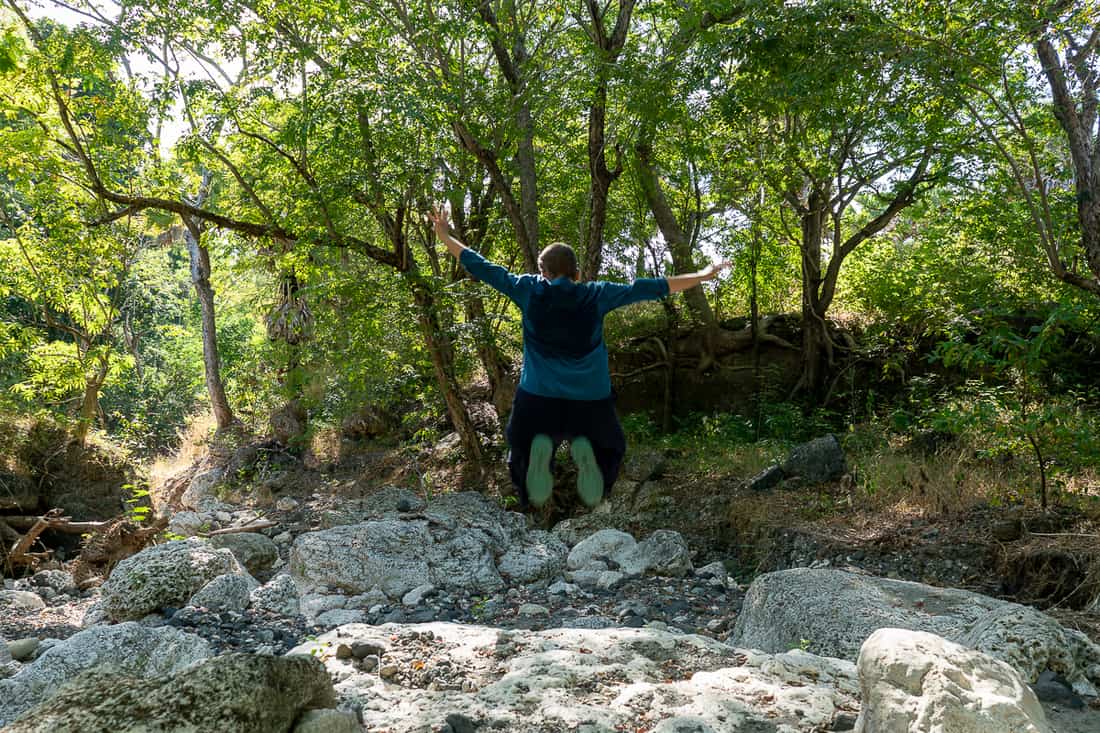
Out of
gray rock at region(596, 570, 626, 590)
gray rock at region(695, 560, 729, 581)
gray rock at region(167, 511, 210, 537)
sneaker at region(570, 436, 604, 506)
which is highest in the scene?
sneaker at region(570, 436, 604, 506)

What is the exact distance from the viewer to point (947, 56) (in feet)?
24.4

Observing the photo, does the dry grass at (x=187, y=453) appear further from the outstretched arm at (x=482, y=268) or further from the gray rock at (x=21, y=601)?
the outstretched arm at (x=482, y=268)

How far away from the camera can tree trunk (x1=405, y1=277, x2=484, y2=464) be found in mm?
10906

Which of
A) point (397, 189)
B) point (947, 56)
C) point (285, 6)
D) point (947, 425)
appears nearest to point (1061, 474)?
point (947, 425)

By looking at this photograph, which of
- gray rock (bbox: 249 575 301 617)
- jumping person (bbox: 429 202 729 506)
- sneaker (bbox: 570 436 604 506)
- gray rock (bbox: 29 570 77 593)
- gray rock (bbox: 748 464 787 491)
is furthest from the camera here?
gray rock (bbox: 748 464 787 491)

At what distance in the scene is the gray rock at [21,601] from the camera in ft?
24.8

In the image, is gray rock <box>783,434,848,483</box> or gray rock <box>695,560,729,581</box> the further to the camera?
gray rock <box>783,434,848,483</box>

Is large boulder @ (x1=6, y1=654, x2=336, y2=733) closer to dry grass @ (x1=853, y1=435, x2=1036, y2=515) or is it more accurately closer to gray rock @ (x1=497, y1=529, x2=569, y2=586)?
gray rock @ (x1=497, y1=529, x2=569, y2=586)

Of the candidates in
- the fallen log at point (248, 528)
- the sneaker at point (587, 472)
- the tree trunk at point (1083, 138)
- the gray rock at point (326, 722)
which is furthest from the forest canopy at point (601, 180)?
the gray rock at point (326, 722)

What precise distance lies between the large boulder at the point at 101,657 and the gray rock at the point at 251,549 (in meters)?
3.22

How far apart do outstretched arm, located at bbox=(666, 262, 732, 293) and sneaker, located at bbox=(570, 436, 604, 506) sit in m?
1.17

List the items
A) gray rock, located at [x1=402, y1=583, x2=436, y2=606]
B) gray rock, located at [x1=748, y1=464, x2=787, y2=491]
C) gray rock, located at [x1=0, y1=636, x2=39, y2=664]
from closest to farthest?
gray rock, located at [x1=0, y1=636, x2=39, y2=664] < gray rock, located at [x1=402, y1=583, x2=436, y2=606] < gray rock, located at [x1=748, y1=464, x2=787, y2=491]

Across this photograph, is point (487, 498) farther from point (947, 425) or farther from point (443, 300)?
point (947, 425)

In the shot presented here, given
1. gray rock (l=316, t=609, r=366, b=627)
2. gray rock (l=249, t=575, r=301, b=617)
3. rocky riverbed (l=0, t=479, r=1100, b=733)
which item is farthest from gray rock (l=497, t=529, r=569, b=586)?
gray rock (l=249, t=575, r=301, b=617)
